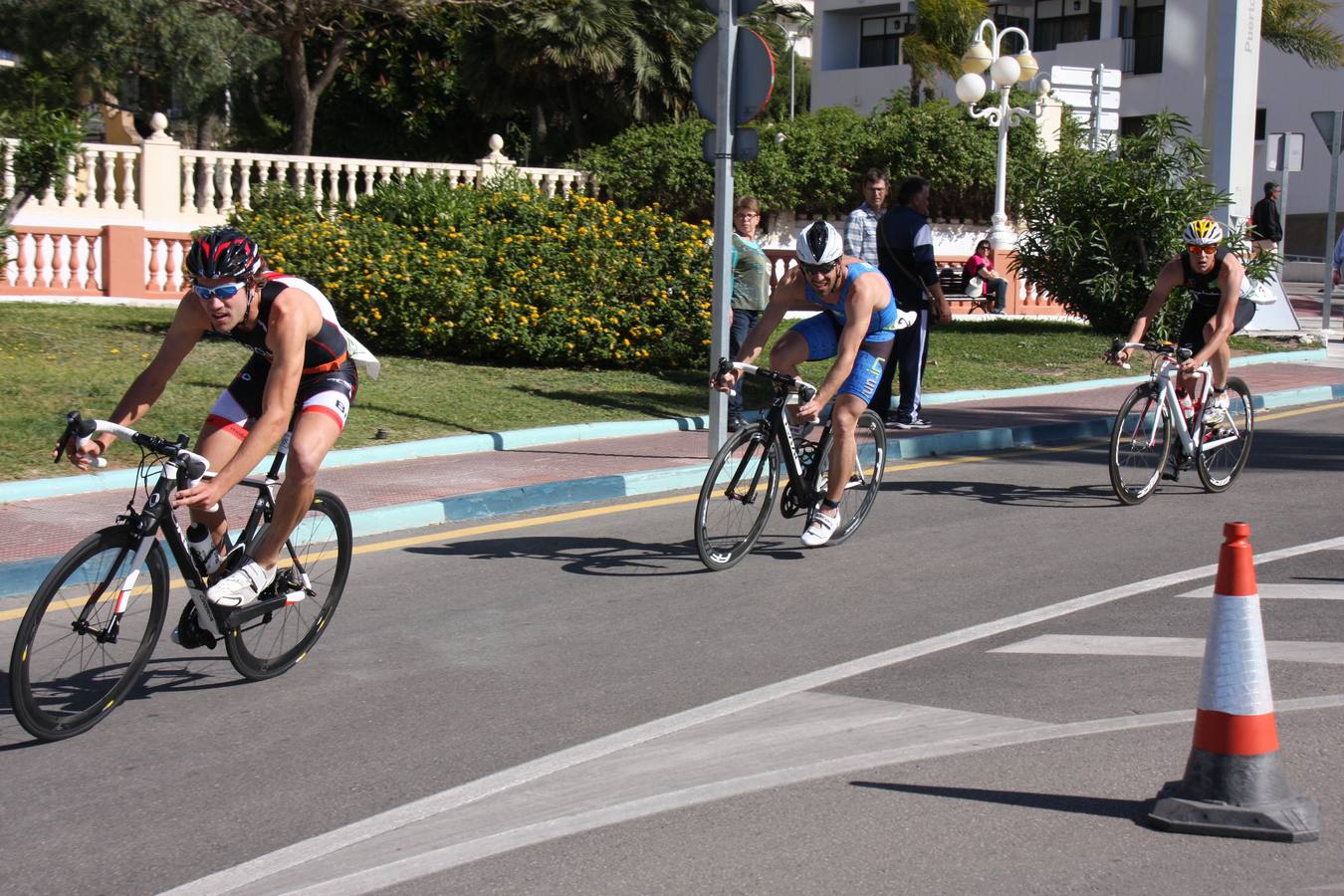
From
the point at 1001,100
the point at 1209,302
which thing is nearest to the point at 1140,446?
the point at 1209,302

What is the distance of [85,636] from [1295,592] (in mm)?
5578

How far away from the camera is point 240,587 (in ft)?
18.8

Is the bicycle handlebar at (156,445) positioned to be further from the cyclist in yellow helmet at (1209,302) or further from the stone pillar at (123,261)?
the stone pillar at (123,261)

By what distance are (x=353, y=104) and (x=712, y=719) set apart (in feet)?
118

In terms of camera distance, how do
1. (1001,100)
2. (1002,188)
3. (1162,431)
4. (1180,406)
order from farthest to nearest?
1. (1001,100)
2. (1002,188)
3. (1180,406)
4. (1162,431)

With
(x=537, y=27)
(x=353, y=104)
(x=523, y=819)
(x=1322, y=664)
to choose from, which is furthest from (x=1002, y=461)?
(x=353, y=104)

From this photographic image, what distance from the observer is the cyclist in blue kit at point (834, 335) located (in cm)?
812

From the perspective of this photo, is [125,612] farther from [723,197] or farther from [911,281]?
[911,281]

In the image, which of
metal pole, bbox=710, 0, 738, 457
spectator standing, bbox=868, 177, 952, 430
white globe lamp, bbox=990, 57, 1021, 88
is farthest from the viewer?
white globe lamp, bbox=990, 57, 1021, 88

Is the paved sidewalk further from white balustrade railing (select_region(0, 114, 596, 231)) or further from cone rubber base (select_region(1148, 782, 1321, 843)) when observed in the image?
white balustrade railing (select_region(0, 114, 596, 231))

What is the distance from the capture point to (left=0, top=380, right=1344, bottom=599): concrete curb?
24.4 ft

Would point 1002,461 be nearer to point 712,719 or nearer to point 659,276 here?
point 659,276

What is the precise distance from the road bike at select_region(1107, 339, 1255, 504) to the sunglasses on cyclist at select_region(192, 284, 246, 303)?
614 cm

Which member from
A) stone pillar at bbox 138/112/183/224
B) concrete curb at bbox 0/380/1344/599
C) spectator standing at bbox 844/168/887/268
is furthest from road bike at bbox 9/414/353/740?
stone pillar at bbox 138/112/183/224
